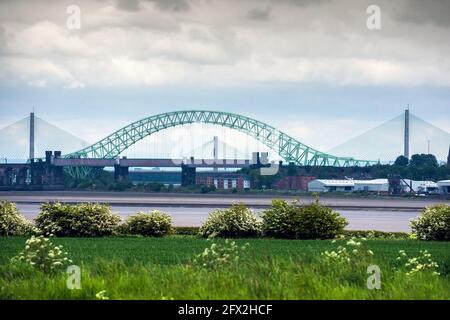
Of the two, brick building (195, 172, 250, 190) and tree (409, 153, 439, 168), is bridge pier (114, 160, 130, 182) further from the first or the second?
tree (409, 153, 439, 168)

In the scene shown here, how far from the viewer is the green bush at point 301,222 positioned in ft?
102

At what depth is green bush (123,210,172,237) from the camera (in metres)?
32.8

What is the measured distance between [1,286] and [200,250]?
8.69 m

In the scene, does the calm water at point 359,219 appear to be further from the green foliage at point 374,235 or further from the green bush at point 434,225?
the green bush at point 434,225

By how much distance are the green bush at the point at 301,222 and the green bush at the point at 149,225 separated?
12.2ft

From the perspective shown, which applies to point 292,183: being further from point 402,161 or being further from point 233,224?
point 233,224

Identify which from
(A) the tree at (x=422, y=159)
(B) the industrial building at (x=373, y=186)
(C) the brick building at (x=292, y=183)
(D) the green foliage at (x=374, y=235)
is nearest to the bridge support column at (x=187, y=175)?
(C) the brick building at (x=292, y=183)

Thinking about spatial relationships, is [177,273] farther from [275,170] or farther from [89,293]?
[275,170]

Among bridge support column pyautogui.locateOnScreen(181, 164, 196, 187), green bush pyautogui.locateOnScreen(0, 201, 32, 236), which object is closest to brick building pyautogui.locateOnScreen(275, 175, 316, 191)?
bridge support column pyautogui.locateOnScreen(181, 164, 196, 187)

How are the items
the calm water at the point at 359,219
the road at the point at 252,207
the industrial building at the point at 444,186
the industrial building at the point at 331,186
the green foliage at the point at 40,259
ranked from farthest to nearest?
the industrial building at the point at 331,186 < the industrial building at the point at 444,186 < the road at the point at 252,207 < the calm water at the point at 359,219 < the green foliage at the point at 40,259

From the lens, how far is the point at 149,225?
32750mm

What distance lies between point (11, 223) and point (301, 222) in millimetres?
9903

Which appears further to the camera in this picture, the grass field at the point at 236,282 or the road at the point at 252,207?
the road at the point at 252,207

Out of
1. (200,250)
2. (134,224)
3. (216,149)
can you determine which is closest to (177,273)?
(200,250)
